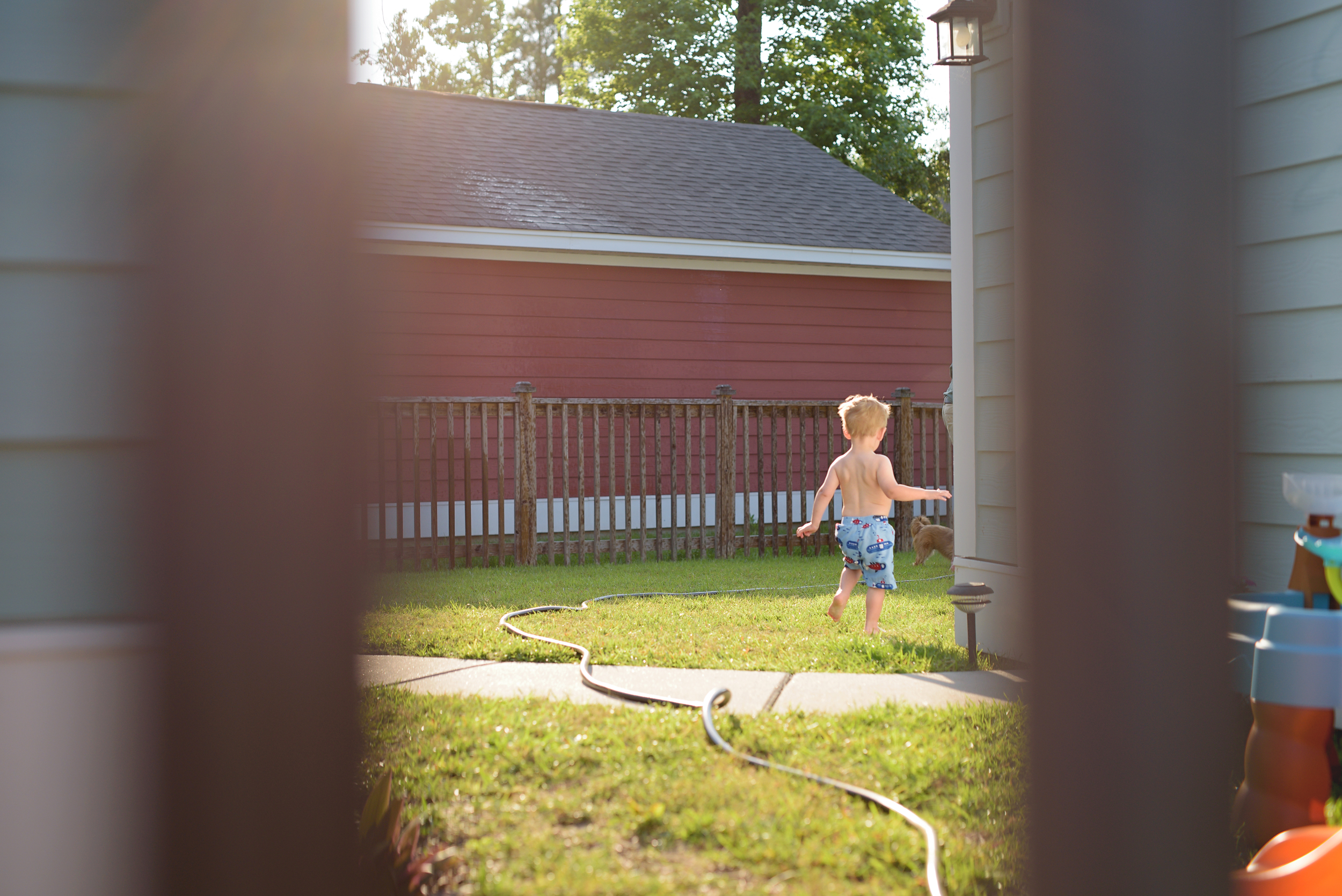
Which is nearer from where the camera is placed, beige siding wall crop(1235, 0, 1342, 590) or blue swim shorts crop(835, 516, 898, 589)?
beige siding wall crop(1235, 0, 1342, 590)

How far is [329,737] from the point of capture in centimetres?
99

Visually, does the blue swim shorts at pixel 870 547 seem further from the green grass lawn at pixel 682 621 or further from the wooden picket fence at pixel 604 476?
the wooden picket fence at pixel 604 476

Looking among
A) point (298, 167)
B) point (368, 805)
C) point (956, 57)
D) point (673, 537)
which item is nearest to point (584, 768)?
point (368, 805)

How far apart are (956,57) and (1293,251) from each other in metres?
1.80

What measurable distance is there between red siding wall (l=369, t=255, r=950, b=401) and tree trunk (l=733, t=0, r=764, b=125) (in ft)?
34.2

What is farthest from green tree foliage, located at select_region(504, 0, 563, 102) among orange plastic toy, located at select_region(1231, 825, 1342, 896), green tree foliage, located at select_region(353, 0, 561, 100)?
orange plastic toy, located at select_region(1231, 825, 1342, 896)

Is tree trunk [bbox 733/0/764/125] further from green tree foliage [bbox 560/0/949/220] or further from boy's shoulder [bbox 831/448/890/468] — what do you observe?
boy's shoulder [bbox 831/448/890/468]

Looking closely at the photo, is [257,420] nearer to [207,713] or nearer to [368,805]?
[207,713]

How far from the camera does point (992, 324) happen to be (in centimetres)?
421

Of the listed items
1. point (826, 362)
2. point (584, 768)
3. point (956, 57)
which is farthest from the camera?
point (826, 362)

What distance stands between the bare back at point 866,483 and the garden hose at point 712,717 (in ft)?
4.98

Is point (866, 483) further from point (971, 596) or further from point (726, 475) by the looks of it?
point (726, 475)

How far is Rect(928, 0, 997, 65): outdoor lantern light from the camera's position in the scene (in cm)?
419

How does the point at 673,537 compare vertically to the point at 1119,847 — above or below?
below
